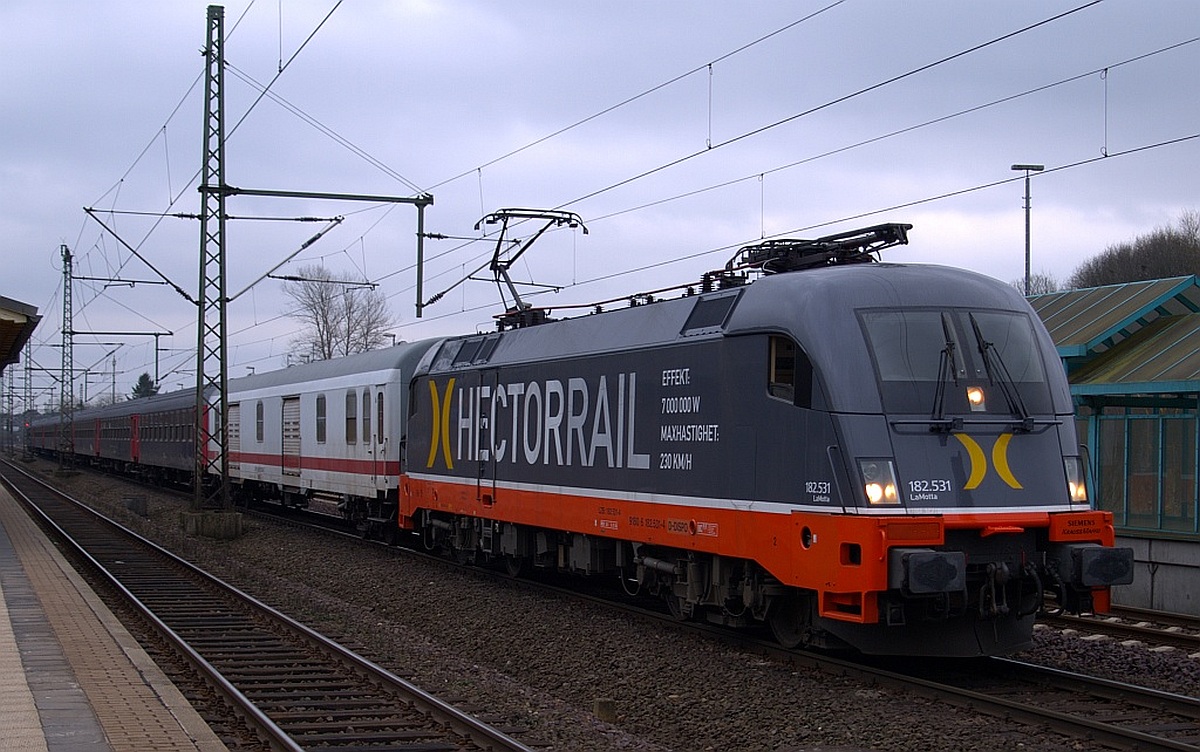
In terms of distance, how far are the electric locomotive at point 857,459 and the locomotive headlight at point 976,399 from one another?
2cm

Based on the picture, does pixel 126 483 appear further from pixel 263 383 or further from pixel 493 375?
pixel 493 375

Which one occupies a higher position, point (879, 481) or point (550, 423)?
point (550, 423)

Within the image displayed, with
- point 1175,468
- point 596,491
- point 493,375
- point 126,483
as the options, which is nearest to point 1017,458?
point 596,491

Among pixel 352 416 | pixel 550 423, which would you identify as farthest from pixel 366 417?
pixel 550 423

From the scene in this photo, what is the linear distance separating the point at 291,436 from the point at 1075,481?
20.6 meters

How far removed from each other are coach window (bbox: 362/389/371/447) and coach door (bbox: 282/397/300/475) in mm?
4918

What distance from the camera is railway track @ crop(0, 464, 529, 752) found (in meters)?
8.39

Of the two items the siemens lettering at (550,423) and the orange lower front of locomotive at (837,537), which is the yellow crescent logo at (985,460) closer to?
the orange lower front of locomotive at (837,537)

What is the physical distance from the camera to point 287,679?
412 inches

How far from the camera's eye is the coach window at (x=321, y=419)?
2509cm

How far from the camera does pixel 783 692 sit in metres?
9.55

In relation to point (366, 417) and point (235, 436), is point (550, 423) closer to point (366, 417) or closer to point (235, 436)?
point (366, 417)

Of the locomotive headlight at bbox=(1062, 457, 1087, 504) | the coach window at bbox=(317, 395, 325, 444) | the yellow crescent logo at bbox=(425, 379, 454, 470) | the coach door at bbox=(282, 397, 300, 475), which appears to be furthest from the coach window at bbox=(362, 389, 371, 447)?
the locomotive headlight at bbox=(1062, 457, 1087, 504)

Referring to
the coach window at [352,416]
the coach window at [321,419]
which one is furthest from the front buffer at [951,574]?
the coach window at [321,419]
